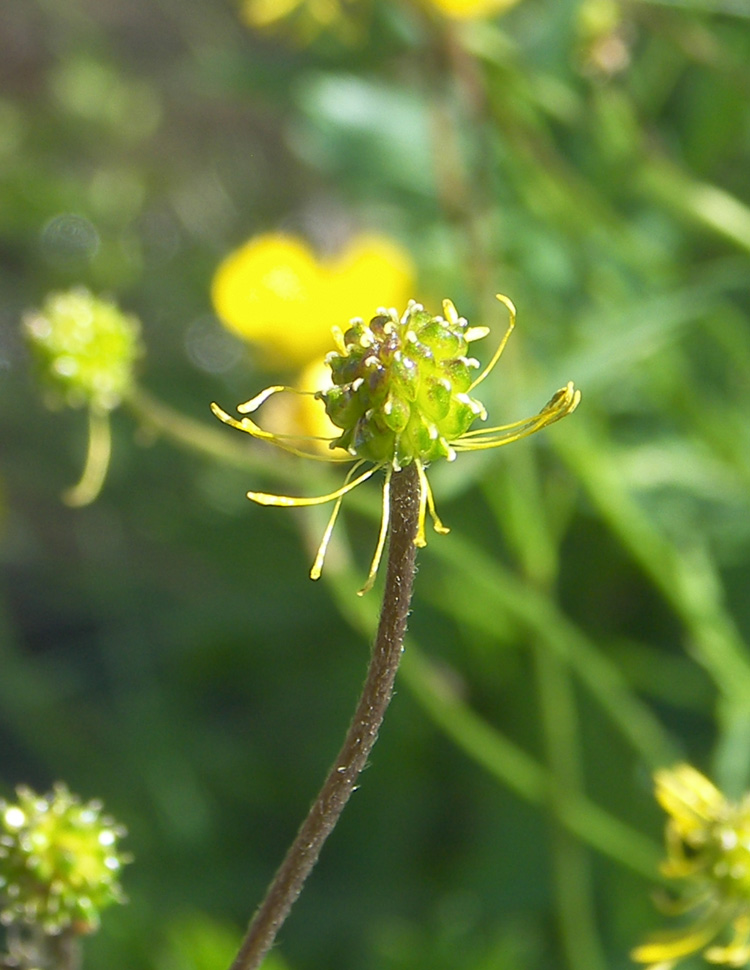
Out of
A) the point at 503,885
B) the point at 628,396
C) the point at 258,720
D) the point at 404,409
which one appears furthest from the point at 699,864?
the point at 258,720

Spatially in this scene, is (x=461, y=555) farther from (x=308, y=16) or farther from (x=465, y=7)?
(x=308, y=16)

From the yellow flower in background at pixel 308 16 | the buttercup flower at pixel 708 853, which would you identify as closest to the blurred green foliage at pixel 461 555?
the yellow flower in background at pixel 308 16

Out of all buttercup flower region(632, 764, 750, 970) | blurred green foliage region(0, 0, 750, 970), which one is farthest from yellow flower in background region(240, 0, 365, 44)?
buttercup flower region(632, 764, 750, 970)

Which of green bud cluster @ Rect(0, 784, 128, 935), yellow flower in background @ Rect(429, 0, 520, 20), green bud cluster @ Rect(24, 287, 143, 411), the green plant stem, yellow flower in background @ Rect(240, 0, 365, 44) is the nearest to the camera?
the green plant stem

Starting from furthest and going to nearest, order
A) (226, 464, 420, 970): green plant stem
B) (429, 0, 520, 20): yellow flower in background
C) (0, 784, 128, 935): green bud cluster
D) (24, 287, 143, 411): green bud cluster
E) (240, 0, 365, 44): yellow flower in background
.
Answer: (240, 0, 365, 44): yellow flower in background, (429, 0, 520, 20): yellow flower in background, (24, 287, 143, 411): green bud cluster, (0, 784, 128, 935): green bud cluster, (226, 464, 420, 970): green plant stem

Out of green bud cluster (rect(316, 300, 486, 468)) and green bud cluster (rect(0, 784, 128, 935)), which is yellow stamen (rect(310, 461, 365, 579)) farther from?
green bud cluster (rect(0, 784, 128, 935))

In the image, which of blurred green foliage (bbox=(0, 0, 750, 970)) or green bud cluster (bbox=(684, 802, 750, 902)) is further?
→ blurred green foliage (bbox=(0, 0, 750, 970))

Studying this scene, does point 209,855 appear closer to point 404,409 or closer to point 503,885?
point 503,885

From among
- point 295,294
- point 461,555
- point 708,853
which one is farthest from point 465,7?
point 708,853
